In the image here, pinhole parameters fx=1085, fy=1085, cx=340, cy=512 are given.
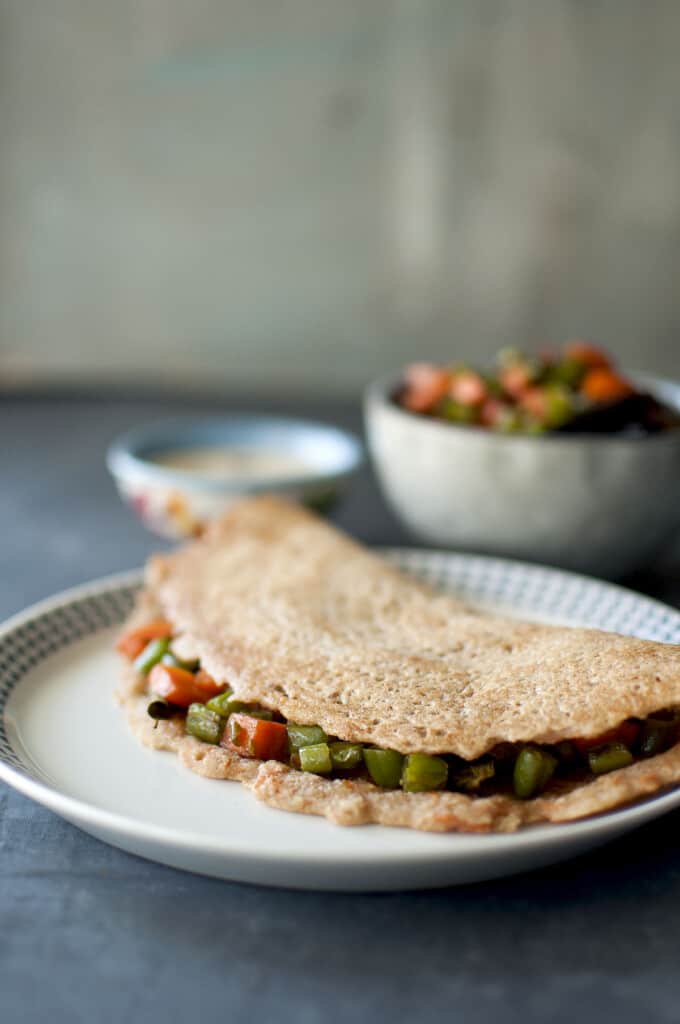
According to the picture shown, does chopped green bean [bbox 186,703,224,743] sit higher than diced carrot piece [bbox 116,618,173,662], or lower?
higher

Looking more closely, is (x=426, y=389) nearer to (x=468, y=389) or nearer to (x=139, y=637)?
(x=468, y=389)

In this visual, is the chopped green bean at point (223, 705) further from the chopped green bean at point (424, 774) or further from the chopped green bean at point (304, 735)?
the chopped green bean at point (424, 774)

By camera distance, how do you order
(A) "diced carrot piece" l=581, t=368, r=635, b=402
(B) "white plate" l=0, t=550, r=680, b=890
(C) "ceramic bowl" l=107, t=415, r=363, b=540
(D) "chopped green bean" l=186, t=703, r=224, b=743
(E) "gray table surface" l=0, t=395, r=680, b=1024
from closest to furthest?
(E) "gray table surface" l=0, t=395, r=680, b=1024 < (B) "white plate" l=0, t=550, r=680, b=890 < (D) "chopped green bean" l=186, t=703, r=224, b=743 < (A) "diced carrot piece" l=581, t=368, r=635, b=402 < (C) "ceramic bowl" l=107, t=415, r=363, b=540

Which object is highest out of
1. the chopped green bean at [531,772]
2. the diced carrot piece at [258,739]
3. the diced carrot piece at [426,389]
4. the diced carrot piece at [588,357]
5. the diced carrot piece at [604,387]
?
the diced carrot piece at [588,357]

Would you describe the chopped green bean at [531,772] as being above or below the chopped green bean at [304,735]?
above

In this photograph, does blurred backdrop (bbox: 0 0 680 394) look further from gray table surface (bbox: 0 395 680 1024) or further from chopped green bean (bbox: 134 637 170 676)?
gray table surface (bbox: 0 395 680 1024)

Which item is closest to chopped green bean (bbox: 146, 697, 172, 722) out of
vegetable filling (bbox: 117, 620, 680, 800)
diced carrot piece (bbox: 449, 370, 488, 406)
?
vegetable filling (bbox: 117, 620, 680, 800)

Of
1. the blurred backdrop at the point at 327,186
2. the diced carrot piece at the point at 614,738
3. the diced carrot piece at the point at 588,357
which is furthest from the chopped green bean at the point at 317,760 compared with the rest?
the blurred backdrop at the point at 327,186

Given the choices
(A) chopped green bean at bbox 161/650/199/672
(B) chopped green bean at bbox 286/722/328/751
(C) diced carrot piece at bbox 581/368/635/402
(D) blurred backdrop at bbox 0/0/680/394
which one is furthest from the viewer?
(D) blurred backdrop at bbox 0/0/680/394
